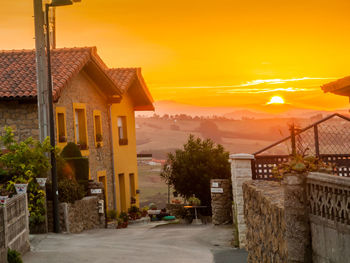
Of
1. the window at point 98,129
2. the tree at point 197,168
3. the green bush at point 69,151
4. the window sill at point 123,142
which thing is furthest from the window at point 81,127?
the window sill at point 123,142

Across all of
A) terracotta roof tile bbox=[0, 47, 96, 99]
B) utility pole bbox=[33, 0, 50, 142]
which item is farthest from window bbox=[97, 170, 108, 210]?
utility pole bbox=[33, 0, 50, 142]

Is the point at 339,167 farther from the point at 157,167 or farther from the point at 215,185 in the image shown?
the point at 157,167

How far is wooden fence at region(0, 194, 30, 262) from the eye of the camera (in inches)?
490

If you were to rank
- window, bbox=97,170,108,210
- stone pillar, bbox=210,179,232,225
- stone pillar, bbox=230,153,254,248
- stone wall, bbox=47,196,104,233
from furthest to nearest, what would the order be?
window, bbox=97,170,108,210
stone pillar, bbox=210,179,232,225
stone wall, bbox=47,196,104,233
stone pillar, bbox=230,153,254,248

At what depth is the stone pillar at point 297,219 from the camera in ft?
23.8

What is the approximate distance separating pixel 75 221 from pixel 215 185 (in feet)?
15.2

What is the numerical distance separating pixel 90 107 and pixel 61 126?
12.1 feet

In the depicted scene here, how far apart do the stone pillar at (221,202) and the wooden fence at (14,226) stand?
776cm

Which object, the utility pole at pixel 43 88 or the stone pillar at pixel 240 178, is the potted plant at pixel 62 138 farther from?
the stone pillar at pixel 240 178

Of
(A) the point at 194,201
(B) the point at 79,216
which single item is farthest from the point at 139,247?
(A) the point at 194,201

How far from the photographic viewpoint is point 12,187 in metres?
18.8

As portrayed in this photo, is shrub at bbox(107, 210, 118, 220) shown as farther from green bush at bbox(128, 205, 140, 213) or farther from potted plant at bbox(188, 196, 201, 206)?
green bush at bbox(128, 205, 140, 213)

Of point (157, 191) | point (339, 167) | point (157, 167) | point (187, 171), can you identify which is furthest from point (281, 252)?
point (157, 167)

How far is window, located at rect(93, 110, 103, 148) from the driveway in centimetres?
855
